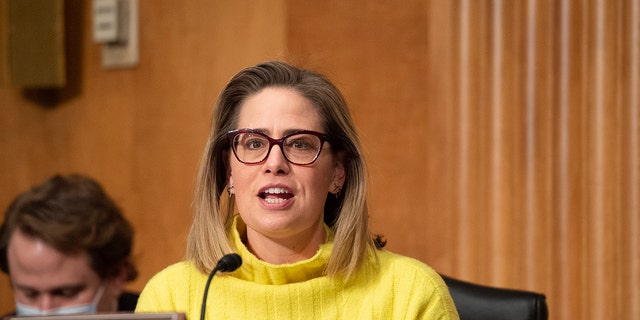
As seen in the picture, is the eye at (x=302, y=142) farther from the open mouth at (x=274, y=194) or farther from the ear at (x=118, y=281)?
the ear at (x=118, y=281)

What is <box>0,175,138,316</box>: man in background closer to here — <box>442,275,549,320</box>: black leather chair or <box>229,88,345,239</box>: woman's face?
<box>229,88,345,239</box>: woman's face

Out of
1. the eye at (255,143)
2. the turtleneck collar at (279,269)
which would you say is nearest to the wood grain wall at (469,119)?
the turtleneck collar at (279,269)

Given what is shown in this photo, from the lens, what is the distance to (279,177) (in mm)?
1832

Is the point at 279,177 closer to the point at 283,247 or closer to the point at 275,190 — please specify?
the point at 275,190

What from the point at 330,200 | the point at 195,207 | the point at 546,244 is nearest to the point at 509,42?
the point at 546,244

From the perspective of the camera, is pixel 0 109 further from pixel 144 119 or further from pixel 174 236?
pixel 174 236

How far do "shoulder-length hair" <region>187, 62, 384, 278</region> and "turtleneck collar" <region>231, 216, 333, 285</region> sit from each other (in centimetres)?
2

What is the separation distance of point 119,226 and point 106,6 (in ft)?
5.83

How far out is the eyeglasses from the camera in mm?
1847

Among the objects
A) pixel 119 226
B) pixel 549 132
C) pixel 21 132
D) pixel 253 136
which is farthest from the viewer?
pixel 21 132

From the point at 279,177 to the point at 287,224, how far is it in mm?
95

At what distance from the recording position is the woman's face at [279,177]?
6.02ft

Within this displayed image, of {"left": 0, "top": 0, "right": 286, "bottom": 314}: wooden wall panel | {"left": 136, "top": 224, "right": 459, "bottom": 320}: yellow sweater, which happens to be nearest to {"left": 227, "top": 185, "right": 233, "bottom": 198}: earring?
{"left": 136, "top": 224, "right": 459, "bottom": 320}: yellow sweater

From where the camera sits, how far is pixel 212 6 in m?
4.02
